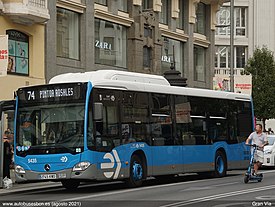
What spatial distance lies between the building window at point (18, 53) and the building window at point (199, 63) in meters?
17.4

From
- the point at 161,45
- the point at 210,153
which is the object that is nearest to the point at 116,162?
the point at 210,153

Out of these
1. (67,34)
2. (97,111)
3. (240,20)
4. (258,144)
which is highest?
(240,20)

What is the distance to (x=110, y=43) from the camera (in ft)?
117

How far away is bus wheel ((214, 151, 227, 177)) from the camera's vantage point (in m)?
24.0

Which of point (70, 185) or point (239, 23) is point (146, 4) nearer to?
point (70, 185)

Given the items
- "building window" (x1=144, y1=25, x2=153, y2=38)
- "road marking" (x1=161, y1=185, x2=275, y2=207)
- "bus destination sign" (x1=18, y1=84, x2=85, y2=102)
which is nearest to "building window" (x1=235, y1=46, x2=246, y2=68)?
"building window" (x1=144, y1=25, x2=153, y2=38)

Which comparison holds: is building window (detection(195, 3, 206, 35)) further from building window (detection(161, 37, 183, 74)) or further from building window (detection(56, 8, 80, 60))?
building window (detection(56, 8, 80, 60))

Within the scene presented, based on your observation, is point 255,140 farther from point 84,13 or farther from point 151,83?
point 84,13

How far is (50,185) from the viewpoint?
22781 mm

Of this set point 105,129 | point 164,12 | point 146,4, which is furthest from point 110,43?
point 105,129

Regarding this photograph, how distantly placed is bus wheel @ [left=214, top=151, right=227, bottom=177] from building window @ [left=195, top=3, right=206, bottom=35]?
71.3ft

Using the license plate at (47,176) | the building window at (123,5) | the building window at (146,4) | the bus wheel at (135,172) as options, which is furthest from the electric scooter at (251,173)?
the building window at (146,4)

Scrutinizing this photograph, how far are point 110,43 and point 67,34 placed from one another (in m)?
3.45

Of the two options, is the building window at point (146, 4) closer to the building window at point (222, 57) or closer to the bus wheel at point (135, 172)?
the bus wheel at point (135, 172)
